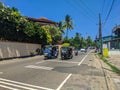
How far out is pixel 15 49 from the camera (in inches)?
1602

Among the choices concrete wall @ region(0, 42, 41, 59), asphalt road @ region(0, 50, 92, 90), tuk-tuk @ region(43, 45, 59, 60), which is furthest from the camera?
tuk-tuk @ region(43, 45, 59, 60)

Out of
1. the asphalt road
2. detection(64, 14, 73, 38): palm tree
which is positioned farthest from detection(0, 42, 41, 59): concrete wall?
detection(64, 14, 73, 38): palm tree

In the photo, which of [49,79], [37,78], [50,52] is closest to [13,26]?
[50,52]

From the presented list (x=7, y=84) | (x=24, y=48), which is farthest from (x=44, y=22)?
(x=7, y=84)

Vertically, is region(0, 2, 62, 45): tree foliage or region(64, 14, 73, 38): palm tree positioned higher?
region(64, 14, 73, 38): palm tree

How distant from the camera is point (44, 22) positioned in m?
95.4

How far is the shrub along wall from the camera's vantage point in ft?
119

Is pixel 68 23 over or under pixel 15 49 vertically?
over

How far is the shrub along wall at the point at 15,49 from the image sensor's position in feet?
119

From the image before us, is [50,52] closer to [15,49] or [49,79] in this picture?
[15,49]

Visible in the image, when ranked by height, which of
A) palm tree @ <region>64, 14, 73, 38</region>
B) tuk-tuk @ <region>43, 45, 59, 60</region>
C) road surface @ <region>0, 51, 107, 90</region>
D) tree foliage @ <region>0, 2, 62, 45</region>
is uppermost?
palm tree @ <region>64, 14, 73, 38</region>

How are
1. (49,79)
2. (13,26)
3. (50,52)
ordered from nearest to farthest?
(49,79)
(50,52)
(13,26)

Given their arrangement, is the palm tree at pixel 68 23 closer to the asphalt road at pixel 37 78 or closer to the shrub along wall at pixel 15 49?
the shrub along wall at pixel 15 49

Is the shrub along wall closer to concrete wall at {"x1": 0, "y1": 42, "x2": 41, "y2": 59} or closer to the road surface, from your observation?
concrete wall at {"x1": 0, "y1": 42, "x2": 41, "y2": 59}
